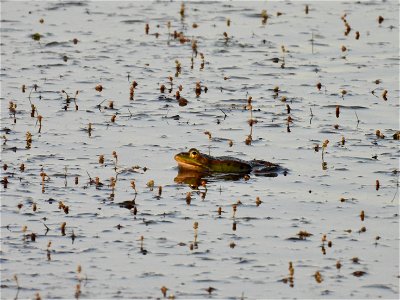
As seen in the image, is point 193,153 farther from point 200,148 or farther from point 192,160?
point 200,148

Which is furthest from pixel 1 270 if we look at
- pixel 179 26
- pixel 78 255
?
pixel 179 26

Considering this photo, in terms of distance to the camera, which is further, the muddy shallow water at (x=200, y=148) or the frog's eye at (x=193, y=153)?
the frog's eye at (x=193, y=153)

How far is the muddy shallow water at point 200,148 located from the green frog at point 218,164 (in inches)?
8.6

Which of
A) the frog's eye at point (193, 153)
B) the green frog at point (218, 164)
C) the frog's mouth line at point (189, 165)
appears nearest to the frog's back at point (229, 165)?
the green frog at point (218, 164)

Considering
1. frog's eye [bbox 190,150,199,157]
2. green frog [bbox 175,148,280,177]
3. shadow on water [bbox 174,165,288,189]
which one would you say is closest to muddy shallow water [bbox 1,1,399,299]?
shadow on water [bbox 174,165,288,189]

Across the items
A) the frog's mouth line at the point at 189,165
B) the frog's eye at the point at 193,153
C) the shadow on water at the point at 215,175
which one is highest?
the frog's eye at the point at 193,153

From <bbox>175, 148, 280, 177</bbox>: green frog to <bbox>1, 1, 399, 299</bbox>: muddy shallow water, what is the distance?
217 millimetres

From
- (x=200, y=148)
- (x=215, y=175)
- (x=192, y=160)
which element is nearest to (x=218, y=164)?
(x=215, y=175)

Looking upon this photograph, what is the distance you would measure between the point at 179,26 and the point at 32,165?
1018cm

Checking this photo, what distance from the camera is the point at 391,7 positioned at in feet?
88.9

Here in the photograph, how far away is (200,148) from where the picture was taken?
1672 cm

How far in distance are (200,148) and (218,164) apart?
3.70 feet

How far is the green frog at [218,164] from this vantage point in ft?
51.0

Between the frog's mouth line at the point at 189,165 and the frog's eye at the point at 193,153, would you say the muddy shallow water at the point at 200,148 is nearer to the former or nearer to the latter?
the frog's mouth line at the point at 189,165
